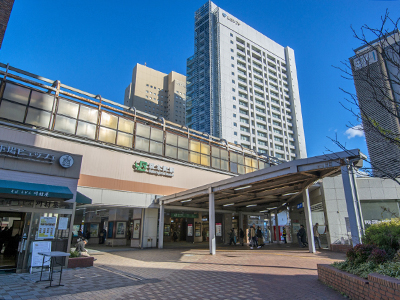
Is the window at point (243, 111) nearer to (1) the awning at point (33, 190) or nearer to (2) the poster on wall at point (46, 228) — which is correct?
(1) the awning at point (33, 190)

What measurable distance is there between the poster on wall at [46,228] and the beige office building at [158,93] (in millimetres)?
99902

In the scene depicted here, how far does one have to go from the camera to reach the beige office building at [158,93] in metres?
110

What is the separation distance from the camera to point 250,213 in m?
26.5

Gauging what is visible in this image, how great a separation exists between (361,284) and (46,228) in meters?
9.98

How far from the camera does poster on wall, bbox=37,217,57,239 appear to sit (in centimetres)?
956

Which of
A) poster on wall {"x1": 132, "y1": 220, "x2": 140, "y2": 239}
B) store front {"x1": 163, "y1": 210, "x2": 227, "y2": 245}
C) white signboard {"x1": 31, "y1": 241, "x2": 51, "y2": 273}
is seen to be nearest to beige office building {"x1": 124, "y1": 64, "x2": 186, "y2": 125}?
store front {"x1": 163, "y1": 210, "x2": 227, "y2": 245}

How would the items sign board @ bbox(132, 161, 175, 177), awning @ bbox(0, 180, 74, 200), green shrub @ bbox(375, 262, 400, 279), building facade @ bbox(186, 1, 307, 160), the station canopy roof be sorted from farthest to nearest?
building facade @ bbox(186, 1, 307, 160) → sign board @ bbox(132, 161, 175, 177) → the station canopy roof → awning @ bbox(0, 180, 74, 200) → green shrub @ bbox(375, 262, 400, 279)

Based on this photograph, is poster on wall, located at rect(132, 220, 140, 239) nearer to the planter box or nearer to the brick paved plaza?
the planter box

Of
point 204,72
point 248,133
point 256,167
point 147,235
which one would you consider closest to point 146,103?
point 204,72

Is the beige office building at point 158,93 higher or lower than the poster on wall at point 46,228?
higher

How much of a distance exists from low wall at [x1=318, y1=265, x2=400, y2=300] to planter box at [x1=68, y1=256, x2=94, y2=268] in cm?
841

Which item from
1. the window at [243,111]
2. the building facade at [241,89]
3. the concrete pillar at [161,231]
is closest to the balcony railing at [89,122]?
the concrete pillar at [161,231]

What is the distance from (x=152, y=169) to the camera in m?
21.2

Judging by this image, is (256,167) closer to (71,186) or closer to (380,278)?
(71,186)
